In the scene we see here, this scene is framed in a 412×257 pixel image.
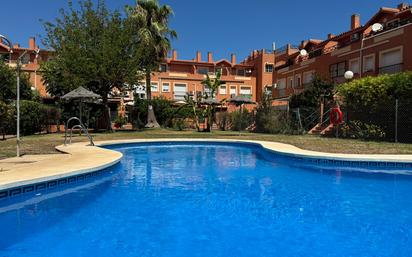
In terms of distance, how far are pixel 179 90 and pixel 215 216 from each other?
40509 mm

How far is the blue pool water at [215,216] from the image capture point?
12.8 ft

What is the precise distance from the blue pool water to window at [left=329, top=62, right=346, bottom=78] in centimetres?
2080

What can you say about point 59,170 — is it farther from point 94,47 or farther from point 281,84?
point 281,84

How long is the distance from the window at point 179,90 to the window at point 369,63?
80.9 feet

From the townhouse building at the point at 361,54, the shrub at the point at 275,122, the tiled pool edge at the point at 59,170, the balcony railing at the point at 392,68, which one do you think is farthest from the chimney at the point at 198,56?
the tiled pool edge at the point at 59,170

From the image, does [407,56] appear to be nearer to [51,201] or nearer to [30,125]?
[51,201]

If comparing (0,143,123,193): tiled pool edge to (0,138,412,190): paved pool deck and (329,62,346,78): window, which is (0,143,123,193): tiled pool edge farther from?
(329,62,346,78): window

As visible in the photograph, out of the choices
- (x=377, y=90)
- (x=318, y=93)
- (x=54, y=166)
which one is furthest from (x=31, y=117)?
(x=377, y=90)

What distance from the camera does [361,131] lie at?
55.1 ft

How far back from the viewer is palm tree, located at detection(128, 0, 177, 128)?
2610 cm

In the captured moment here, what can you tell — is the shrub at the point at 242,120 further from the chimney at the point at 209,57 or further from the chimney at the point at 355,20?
the chimney at the point at 209,57

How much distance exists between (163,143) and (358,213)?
39.4 ft

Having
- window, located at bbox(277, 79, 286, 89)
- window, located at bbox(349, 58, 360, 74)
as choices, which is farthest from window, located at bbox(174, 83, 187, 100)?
window, located at bbox(349, 58, 360, 74)

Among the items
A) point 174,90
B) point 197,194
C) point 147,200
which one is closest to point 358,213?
point 197,194
